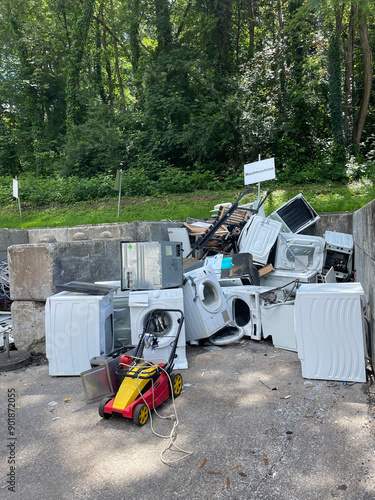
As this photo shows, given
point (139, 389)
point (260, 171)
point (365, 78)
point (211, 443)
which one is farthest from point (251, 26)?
point (211, 443)

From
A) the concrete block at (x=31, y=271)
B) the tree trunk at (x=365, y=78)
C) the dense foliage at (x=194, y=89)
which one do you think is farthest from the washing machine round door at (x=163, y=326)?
the tree trunk at (x=365, y=78)

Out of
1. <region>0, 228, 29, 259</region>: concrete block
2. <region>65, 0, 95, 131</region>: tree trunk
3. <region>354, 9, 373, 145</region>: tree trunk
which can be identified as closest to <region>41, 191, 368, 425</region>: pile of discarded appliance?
<region>0, 228, 29, 259</region>: concrete block

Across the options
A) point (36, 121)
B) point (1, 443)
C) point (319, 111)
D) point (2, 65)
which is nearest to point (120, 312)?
point (1, 443)

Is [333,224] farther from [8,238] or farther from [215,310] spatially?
[8,238]

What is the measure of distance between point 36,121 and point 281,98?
15159mm

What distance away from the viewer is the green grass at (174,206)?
1075 centimetres

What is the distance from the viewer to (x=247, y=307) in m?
5.69

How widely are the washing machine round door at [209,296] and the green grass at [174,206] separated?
5.29m

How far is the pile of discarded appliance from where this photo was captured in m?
3.89

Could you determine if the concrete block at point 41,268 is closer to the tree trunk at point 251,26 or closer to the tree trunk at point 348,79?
the tree trunk at point 348,79

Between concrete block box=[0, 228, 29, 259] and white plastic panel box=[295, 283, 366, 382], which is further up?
concrete block box=[0, 228, 29, 259]

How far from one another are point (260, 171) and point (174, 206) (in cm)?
401

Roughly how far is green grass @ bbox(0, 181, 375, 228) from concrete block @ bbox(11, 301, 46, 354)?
540 centimetres

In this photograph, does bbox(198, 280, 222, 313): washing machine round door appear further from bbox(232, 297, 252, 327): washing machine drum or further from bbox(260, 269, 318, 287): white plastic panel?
bbox(260, 269, 318, 287): white plastic panel
